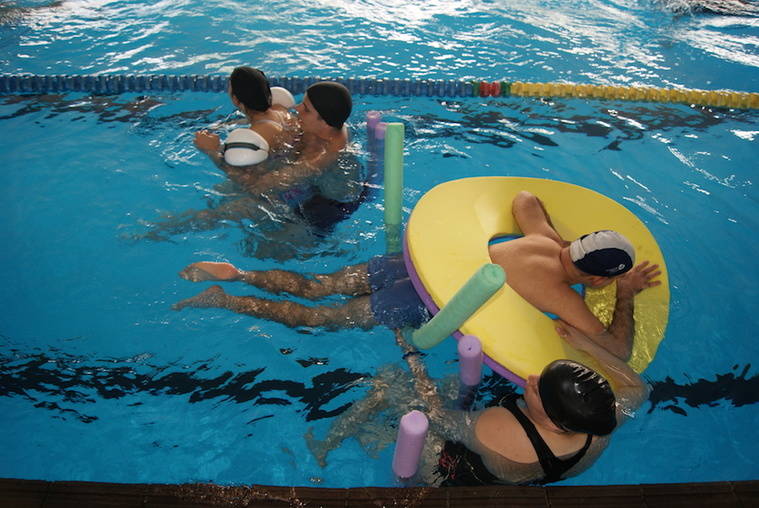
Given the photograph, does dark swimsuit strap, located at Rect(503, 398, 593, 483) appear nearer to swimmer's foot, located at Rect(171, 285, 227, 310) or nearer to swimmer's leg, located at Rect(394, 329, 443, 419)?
swimmer's leg, located at Rect(394, 329, 443, 419)

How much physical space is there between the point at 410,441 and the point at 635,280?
6.16ft

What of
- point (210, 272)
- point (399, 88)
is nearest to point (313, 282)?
point (210, 272)

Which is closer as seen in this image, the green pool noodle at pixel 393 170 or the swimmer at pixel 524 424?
the swimmer at pixel 524 424

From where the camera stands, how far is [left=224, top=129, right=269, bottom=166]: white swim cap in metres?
3.54

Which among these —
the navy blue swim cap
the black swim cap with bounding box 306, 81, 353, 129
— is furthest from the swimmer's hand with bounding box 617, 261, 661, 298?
the black swim cap with bounding box 306, 81, 353, 129

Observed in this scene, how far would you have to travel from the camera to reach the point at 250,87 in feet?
13.1

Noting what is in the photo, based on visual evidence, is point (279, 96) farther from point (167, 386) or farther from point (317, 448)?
point (317, 448)

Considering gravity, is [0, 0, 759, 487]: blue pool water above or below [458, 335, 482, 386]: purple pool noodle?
below

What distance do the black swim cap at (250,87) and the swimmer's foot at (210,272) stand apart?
1.47 metres

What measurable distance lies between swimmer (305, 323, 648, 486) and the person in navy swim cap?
0.12 meters

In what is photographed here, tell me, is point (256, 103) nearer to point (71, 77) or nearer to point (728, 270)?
point (71, 77)

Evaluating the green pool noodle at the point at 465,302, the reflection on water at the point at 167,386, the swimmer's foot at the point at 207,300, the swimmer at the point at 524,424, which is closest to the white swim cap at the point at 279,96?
the swimmer's foot at the point at 207,300

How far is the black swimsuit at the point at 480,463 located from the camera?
2.23m

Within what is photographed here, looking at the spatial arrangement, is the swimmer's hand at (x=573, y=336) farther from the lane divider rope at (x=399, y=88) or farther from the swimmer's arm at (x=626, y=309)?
the lane divider rope at (x=399, y=88)
